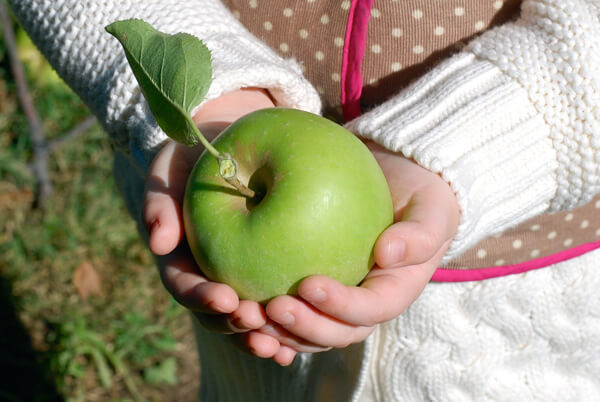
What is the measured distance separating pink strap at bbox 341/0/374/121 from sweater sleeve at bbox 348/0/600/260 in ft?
0.18

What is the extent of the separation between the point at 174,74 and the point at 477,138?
297 millimetres

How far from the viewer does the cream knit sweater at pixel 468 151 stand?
682 millimetres

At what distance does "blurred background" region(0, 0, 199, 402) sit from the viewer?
1.60m

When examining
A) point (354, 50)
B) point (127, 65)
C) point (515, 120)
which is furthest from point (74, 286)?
point (515, 120)

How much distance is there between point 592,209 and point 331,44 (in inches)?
13.8

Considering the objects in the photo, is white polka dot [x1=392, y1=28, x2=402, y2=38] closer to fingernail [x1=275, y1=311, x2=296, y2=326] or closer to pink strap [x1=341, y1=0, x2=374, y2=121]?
pink strap [x1=341, y1=0, x2=374, y2=121]

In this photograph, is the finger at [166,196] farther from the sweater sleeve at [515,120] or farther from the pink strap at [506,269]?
the pink strap at [506,269]

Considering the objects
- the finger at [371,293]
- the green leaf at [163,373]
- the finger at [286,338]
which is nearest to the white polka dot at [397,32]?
the finger at [371,293]

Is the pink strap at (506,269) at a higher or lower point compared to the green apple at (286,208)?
lower

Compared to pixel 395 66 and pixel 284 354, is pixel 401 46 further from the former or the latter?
pixel 284 354

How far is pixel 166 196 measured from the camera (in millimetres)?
667

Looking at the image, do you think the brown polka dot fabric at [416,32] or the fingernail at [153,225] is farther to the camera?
the brown polka dot fabric at [416,32]

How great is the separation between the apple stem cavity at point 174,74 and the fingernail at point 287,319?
0.36ft

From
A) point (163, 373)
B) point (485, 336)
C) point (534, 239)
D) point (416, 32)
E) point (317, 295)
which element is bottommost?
point (163, 373)
